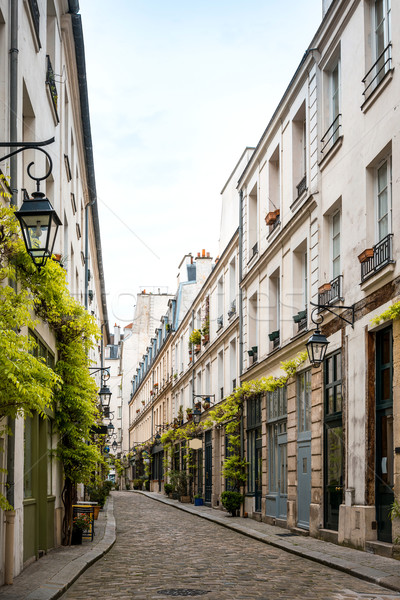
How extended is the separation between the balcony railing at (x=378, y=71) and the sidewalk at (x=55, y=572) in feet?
29.1

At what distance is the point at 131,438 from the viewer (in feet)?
245

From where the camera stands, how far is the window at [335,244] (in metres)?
15.4

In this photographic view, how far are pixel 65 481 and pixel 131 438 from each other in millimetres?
61014

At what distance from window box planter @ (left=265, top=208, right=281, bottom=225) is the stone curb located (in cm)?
914

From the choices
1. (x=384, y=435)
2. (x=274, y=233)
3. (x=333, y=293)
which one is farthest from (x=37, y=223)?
(x=274, y=233)

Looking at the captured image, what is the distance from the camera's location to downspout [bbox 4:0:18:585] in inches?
358

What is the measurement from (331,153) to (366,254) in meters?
3.28

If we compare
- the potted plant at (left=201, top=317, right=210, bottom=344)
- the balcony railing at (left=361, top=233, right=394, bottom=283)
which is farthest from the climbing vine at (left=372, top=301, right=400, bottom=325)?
the potted plant at (left=201, top=317, right=210, bottom=344)

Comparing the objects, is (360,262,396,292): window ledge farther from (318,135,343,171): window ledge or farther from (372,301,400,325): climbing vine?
(318,135,343,171): window ledge

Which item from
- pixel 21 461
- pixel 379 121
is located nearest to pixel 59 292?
pixel 21 461

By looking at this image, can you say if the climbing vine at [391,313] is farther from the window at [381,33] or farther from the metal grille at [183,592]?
the metal grille at [183,592]

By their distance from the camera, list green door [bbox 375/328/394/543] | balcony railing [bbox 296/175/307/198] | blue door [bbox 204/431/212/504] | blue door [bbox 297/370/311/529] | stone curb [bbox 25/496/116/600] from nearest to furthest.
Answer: stone curb [bbox 25/496/116/600]
green door [bbox 375/328/394/543]
blue door [bbox 297/370/311/529]
balcony railing [bbox 296/175/307/198]
blue door [bbox 204/431/212/504]

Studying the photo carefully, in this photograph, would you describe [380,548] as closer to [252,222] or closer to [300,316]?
[300,316]

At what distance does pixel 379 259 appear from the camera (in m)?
12.5
